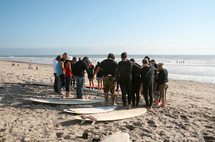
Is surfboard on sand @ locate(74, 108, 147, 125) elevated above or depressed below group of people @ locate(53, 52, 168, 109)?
below

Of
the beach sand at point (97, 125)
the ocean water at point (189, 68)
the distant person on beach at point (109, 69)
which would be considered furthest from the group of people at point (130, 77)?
the ocean water at point (189, 68)

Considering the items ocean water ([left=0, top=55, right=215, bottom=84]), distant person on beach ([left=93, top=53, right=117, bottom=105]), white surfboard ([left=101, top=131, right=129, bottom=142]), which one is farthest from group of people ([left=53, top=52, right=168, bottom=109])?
ocean water ([left=0, top=55, right=215, bottom=84])

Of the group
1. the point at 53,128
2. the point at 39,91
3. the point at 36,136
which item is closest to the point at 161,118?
the point at 53,128

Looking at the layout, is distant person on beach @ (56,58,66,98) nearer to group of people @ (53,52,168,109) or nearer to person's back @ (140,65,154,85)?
group of people @ (53,52,168,109)

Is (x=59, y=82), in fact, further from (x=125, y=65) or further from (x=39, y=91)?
(x=125, y=65)

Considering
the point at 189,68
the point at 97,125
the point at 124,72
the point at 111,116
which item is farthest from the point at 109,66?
the point at 189,68

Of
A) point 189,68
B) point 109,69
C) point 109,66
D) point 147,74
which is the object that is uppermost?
point 109,66

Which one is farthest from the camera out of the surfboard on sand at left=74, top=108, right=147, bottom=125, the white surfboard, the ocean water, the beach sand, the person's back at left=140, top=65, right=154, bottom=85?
the ocean water

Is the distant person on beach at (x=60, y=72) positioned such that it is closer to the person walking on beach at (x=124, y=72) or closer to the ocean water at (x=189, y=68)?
the person walking on beach at (x=124, y=72)

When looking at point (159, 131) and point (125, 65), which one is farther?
point (125, 65)

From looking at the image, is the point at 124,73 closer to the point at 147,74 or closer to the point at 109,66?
the point at 109,66

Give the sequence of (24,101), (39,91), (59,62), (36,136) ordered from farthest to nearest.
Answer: (39,91), (59,62), (24,101), (36,136)

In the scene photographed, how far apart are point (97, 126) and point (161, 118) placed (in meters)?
2.07

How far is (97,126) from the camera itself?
414 cm
